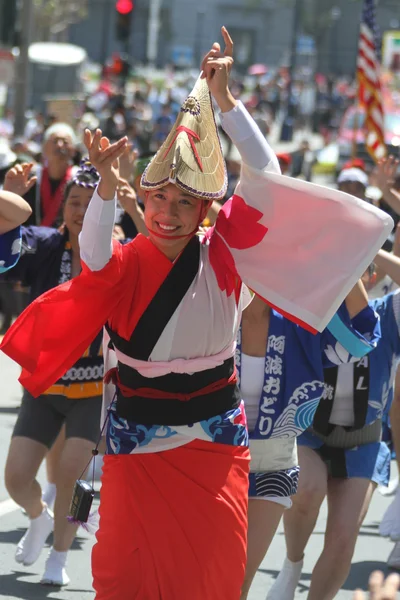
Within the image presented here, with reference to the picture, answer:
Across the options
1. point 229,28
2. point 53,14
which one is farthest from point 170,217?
point 229,28

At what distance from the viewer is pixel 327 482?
18.0 feet

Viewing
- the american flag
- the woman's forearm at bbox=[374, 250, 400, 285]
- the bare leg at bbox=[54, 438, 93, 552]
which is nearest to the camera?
the woman's forearm at bbox=[374, 250, 400, 285]

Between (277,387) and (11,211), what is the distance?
4.30ft

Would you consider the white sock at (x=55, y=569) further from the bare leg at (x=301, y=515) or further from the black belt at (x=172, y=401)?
the black belt at (x=172, y=401)

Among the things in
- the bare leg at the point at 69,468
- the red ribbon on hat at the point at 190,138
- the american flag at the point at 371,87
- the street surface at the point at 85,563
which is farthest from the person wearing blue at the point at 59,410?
the american flag at the point at 371,87

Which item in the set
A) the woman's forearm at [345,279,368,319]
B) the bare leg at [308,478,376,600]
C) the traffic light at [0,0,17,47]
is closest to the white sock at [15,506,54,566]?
the bare leg at [308,478,376,600]

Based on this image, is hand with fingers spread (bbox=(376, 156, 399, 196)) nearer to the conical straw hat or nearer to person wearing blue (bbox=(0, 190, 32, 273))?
the conical straw hat

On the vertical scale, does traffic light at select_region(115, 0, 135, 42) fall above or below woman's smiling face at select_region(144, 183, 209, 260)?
below

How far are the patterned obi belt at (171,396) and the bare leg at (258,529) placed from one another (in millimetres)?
767

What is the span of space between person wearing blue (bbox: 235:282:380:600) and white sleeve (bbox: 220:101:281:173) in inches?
31.5

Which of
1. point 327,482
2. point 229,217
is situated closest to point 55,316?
point 229,217

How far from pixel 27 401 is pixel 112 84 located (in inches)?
1850

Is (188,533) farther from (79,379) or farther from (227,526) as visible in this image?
(79,379)

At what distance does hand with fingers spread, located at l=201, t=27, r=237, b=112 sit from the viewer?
4289 millimetres
